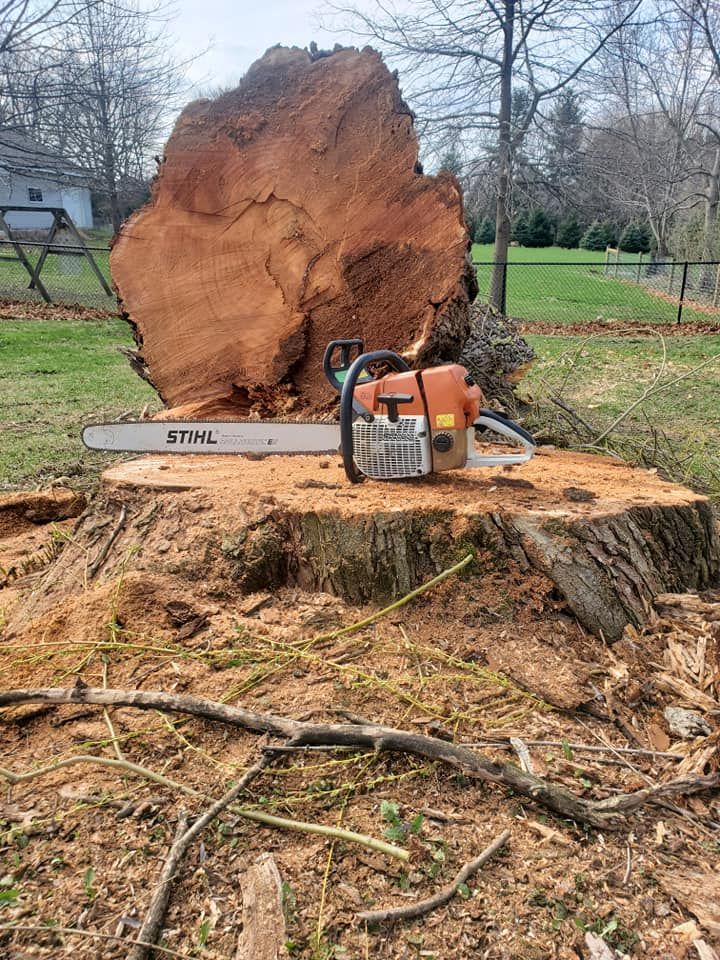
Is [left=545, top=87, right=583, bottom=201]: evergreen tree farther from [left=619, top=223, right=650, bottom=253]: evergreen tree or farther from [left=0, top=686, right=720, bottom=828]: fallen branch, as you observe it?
[left=619, top=223, right=650, bottom=253]: evergreen tree

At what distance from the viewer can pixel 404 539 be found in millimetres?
2369

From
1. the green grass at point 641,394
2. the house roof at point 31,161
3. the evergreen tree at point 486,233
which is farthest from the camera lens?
the evergreen tree at point 486,233

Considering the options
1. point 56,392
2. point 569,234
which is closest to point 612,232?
point 569,234

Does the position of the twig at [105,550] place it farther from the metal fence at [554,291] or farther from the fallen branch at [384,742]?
the metal fence at [554,291]

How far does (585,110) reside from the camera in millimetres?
15195

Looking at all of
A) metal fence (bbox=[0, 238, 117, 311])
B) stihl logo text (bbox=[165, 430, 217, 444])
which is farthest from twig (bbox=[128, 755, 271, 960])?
metal fence (bbox=[0, 238, 117, 311])

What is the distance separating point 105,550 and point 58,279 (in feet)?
53.5

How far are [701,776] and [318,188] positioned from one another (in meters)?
2.86

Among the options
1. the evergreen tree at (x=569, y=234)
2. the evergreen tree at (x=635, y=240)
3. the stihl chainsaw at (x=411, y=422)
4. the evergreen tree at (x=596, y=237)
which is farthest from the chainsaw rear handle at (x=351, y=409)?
the evergreen tree at (x=596, y=237)

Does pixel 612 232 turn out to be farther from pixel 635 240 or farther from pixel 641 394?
pixel 641 394

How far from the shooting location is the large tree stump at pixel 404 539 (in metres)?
2.32

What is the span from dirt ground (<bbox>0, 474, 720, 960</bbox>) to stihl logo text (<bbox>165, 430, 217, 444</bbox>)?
719 mm

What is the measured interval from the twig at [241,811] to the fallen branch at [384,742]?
0.5 inches

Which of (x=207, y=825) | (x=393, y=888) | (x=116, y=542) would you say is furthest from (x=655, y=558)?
(x=116, y=542)
